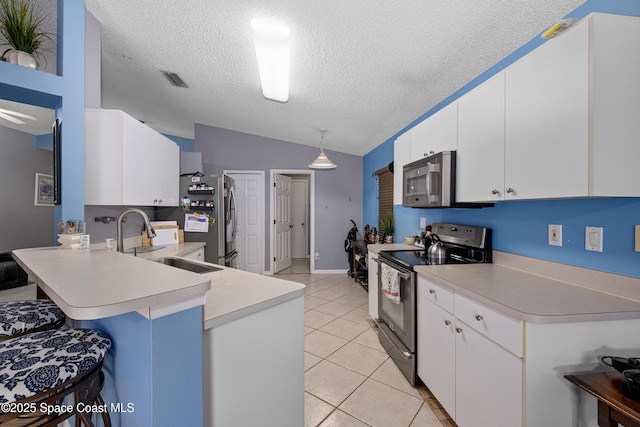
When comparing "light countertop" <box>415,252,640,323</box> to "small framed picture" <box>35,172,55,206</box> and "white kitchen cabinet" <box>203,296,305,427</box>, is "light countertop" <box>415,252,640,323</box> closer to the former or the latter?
"white kitchen cabinet" <box>203,296,305,427</box>

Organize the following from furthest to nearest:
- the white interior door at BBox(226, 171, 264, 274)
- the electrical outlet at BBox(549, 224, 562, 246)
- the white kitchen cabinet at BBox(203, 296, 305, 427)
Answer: the white interior door at BBox(226, 171, 264, 274) → the electrical outlet at BBox(549, 224, 562, 246) → the white kitchen cabinet at BBox(203, 296, 305, 427)

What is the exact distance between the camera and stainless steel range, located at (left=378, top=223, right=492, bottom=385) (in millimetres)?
1925

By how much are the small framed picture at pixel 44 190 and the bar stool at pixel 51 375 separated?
2371 millimetres

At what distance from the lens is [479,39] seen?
170cm

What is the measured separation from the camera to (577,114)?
3.59 feet

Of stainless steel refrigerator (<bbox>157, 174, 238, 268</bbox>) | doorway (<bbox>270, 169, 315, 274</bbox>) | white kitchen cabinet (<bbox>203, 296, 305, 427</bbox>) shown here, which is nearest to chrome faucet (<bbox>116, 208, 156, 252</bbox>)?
white kitchen cabinet (<bbox>203, 296, 305, 427</bbox>)

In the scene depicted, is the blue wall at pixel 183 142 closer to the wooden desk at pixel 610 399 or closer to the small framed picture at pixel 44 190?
the small framed picture at pixel 44 190

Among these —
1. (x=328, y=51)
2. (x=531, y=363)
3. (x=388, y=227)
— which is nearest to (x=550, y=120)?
(x=531, y=363)

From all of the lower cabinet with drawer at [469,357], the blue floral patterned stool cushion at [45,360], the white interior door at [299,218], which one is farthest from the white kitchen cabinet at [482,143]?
the white interior door at [299,218]

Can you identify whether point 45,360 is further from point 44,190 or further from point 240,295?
point 44,190

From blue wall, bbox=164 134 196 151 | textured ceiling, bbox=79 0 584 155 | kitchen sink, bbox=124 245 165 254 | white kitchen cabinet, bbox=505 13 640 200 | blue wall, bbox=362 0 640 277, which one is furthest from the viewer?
blue wall, bbox=164 134 196 151

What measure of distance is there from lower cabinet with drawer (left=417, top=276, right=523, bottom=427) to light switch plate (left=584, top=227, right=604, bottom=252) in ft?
2.10

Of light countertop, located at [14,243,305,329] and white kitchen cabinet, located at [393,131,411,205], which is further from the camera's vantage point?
white kitchen cabinet, located at [393,131,411,205]

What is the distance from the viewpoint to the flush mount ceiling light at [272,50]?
1.87 meters
